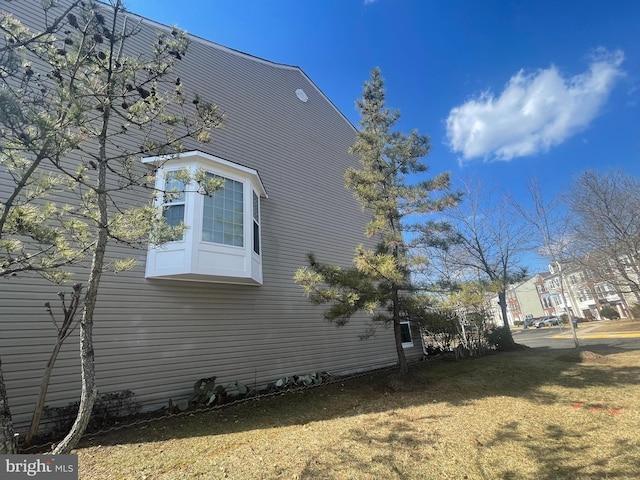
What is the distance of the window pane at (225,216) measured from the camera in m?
7.24

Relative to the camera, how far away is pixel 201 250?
6.87 m

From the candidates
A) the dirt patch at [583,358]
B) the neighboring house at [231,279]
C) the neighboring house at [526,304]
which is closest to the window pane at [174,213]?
the neighboring house at [231,279]

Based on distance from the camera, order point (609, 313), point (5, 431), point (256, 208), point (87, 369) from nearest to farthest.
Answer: point (5, 431) → point (87, 369) → point (256, 208) → point (609, 313)

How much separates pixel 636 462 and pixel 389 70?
35.4 feet

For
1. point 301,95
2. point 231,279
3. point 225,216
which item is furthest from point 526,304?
point 225,216

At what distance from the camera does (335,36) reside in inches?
424

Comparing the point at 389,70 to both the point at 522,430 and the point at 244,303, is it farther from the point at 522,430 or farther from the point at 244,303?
the point at 522,430

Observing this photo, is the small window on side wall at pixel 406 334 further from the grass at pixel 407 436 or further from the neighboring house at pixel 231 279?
the grass at pixel 407 436

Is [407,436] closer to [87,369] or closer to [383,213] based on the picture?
[87,369]

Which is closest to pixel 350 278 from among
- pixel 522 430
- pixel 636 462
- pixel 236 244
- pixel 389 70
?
pixel 236 244

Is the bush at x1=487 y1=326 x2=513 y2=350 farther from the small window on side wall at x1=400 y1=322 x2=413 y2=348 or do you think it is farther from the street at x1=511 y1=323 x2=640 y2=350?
the small window on side wall at x1=400 y1=322 x2=413 y2=348

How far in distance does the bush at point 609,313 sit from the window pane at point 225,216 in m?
40.1

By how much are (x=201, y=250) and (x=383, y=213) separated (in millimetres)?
4533

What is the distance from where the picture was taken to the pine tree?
6.67m
